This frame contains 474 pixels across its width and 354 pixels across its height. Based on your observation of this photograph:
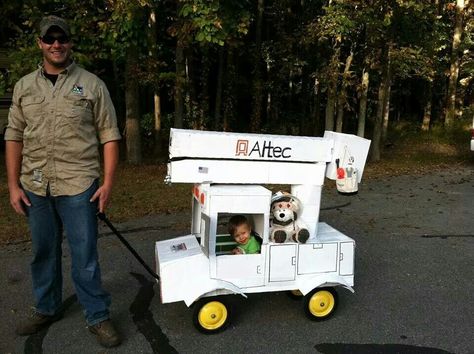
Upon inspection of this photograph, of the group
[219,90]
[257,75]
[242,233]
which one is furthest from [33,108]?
[219,90]

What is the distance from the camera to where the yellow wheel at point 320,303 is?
3666 mm

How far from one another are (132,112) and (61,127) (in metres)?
8.76

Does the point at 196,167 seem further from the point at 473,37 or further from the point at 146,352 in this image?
the point at 473,37

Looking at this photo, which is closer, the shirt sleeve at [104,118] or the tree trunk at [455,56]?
the shirt sleeve at [104,118]

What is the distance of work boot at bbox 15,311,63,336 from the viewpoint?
3436mm

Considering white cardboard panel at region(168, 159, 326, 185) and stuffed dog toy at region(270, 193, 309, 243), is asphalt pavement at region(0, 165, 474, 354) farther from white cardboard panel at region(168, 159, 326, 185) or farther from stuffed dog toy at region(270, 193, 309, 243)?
white cardboard panel at region(168, 159, 326, 185)

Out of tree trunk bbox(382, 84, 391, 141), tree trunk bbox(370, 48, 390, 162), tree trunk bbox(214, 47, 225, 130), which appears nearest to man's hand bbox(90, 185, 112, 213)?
tree trunk bbox(370, 48, 390, 162)

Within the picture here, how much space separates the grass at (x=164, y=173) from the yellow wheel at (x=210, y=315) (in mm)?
3080

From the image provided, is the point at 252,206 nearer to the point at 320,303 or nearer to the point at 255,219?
the point at 255,219

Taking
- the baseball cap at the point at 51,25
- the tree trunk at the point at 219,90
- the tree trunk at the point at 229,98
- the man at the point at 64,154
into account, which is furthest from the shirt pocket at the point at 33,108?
the tree trunk at the point at 229,98

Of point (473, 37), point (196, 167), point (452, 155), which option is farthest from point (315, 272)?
point (473, 37)

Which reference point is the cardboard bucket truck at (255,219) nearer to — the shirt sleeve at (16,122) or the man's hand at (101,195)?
the man's hand at (101,195)

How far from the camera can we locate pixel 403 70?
12.6 meters

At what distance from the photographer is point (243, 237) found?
3.67 metres
